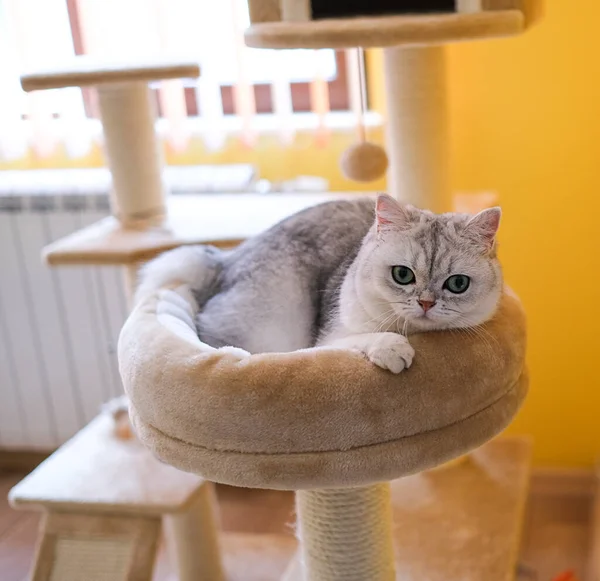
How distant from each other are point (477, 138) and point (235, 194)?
59cm

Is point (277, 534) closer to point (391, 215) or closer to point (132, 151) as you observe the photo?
point (132, 151)

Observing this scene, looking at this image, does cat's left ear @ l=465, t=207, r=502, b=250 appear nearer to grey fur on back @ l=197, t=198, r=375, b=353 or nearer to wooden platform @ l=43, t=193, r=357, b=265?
grey fur on back @ l=197, t=198, r=375, b=353

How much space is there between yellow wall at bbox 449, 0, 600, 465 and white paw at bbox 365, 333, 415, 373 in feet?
3.30

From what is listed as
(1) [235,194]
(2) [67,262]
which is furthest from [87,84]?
(1) [235,194]

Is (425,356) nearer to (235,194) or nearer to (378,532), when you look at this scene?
(378,532)

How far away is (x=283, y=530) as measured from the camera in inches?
79.5

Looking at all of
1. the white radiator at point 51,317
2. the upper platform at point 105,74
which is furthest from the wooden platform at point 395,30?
the white radiator at point 51,317

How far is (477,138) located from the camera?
1.88 m

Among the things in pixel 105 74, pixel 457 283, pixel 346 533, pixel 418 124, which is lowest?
pixel 346 533

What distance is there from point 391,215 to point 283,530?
3.96 feet

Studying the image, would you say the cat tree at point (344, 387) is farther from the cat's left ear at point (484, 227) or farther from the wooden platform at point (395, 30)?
the cat's left ear at point (484, 227)

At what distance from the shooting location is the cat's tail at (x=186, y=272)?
1.30 metres

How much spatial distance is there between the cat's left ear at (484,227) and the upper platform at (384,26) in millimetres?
364

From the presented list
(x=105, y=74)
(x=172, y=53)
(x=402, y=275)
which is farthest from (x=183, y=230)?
(x=402, y=275)
